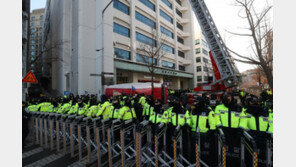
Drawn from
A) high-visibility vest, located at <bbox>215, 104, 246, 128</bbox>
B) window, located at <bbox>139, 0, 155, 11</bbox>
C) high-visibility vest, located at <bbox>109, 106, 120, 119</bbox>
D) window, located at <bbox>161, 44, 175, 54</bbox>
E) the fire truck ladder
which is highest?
window, located at <bbox>139, 0, 155, 11</bbox>

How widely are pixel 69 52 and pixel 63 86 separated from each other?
556 cm

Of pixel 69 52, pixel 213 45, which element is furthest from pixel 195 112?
pixel 69 52

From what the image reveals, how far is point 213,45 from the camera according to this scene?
37.7 ft

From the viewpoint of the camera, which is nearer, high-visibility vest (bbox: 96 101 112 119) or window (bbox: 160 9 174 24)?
high-visibility vest (bbox: 96 101 112 119)

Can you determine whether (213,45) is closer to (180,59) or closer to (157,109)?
(157,109)

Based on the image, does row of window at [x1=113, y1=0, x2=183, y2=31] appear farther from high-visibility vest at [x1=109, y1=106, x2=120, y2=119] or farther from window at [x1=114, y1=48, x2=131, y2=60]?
high-visibility vest at [x1=109, y1=106, x2=120, y2=119]

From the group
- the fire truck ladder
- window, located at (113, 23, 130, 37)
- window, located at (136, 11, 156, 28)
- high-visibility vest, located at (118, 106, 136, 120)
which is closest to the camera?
high-visibility vest, located at (118, 106, 136, 120)

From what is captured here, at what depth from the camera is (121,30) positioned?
2112 centimetres

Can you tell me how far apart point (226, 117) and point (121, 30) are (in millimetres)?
20817

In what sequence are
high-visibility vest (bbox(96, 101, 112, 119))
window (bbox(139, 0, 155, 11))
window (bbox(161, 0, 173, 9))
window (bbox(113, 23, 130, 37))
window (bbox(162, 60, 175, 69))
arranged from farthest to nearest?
window (bbox(161, 0, 173, 9))
window (bbox(162, 60, 175, 69))
window (bbox(139, 0, 155, 11))
window (bbox(113, 23, 130, 37))
high-visibility vest (bbox(96, 101, 112, 119))

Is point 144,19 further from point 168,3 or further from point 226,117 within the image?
point 226,117

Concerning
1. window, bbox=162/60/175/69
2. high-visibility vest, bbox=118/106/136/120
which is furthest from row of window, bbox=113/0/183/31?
high-visibility vest, bbox=118/106/136/120

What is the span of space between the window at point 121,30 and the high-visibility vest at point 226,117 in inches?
778

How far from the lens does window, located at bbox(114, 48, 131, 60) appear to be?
20.0 m
